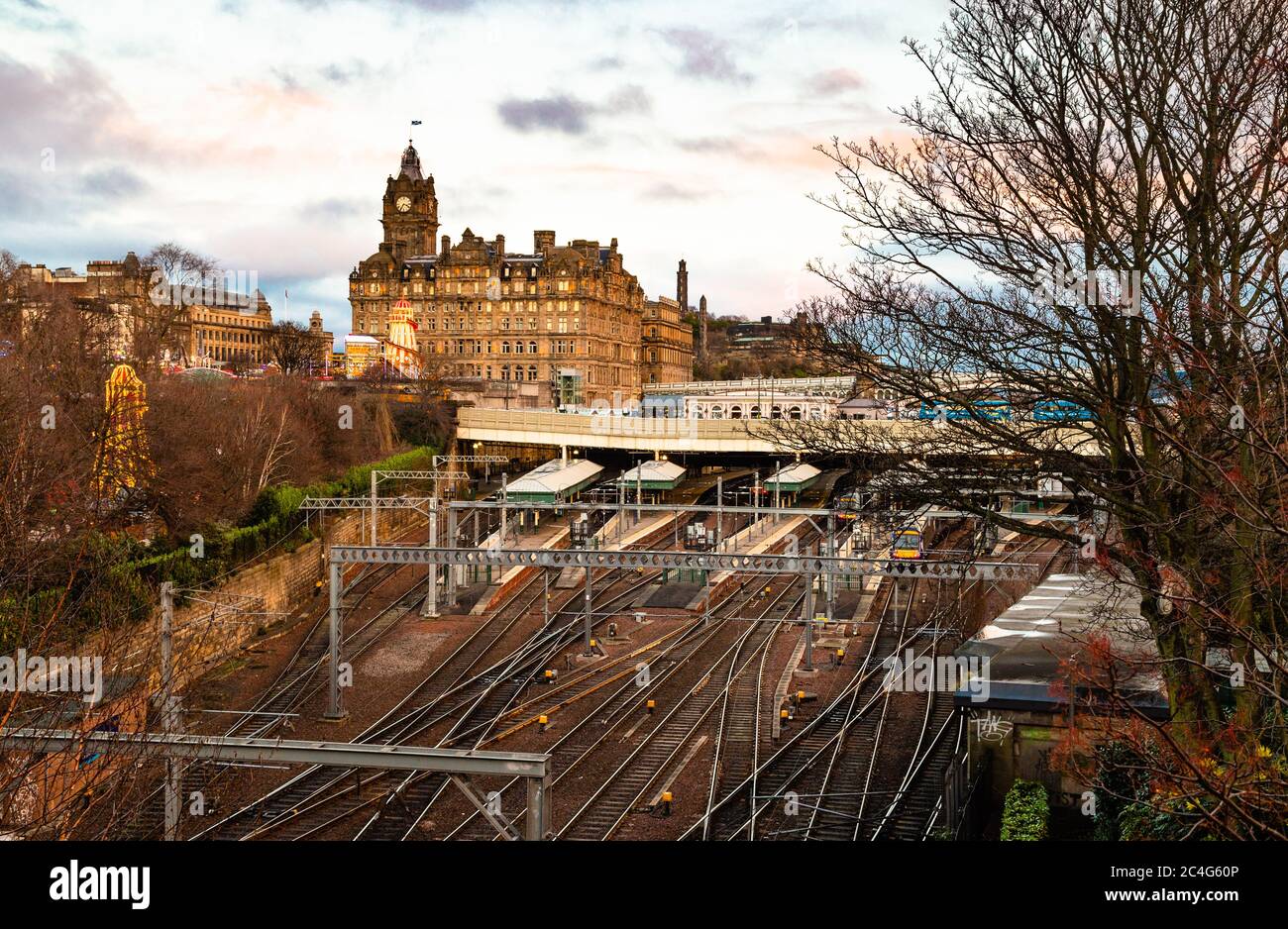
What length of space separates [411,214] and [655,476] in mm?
80778

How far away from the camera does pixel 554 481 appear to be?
42.7 meters

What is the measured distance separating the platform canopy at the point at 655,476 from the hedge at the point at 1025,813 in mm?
27386

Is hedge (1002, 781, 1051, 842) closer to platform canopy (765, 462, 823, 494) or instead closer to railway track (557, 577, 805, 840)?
railway track (557, 577, 805, 840)

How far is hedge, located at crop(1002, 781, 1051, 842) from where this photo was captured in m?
13.7

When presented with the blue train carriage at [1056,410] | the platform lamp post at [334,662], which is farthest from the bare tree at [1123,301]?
the platform lamp post at [334,662]

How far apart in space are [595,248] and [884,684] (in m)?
88.5

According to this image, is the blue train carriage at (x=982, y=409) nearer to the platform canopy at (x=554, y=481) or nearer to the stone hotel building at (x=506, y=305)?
the platform canopy at (x=554, y=481)

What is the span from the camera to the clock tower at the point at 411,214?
390 ft

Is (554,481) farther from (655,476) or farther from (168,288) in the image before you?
(168,288)

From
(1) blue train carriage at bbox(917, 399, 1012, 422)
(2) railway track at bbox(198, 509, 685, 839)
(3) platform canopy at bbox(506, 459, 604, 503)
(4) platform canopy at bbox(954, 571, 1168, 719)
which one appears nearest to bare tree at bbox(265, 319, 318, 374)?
(3) platform canopy at bbox(506, 459, 604, 503)

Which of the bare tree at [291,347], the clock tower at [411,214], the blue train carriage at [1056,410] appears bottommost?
the blue train carriage at [1056,410]
